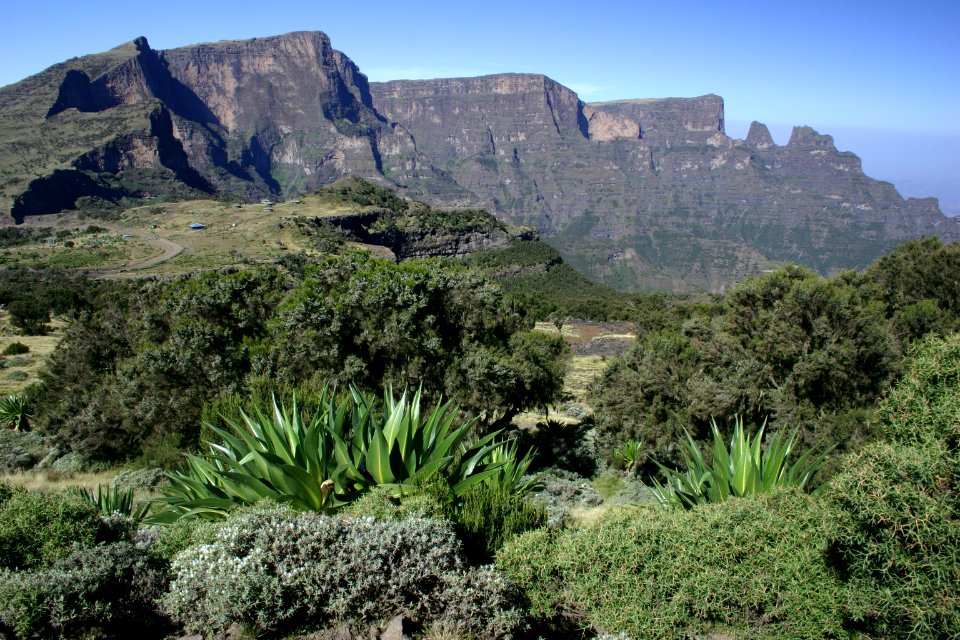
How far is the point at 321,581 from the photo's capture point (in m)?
4.19

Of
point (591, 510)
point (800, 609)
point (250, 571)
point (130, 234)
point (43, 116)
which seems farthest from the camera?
point (43, 116)

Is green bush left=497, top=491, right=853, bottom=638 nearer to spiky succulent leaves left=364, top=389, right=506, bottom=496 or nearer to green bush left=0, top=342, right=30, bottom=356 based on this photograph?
spiky succulent leaves left=364, top=389, right=506, bottom=496

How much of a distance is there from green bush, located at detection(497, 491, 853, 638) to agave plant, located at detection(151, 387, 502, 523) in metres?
1.35

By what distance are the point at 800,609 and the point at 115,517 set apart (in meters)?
5.59

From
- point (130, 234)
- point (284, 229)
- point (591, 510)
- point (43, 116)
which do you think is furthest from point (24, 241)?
point (591, 510)

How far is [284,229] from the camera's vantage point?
88250 millimetres

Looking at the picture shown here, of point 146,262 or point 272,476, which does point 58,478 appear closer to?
point 272,476

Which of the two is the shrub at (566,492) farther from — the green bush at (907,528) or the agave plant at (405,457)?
the green bush at (907,528)

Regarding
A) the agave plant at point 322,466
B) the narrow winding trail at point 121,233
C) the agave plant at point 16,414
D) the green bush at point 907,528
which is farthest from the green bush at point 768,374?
the narrow winding trail at point 121,233

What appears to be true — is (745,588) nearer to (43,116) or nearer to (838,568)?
(838,568)

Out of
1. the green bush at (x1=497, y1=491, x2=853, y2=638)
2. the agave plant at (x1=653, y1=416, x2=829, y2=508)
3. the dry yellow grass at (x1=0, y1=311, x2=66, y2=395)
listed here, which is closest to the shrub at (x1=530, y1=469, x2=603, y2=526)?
the agave plant at (x1=653, y1=416, x2=829, y2=508)

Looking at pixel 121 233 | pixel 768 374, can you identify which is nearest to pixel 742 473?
pixel 768 374

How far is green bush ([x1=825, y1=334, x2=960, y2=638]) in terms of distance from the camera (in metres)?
3.49

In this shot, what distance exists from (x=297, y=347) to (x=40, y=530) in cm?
843
